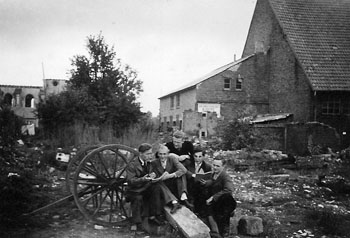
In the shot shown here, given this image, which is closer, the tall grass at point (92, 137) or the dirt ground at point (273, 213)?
the dirt ground at point (273, 213)

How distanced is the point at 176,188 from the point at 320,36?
2042 cm

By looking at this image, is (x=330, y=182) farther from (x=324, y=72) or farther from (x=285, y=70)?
(x=285, y=70)

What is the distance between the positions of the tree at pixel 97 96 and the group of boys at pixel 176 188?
10838 mm

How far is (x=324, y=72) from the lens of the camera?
2083 cm

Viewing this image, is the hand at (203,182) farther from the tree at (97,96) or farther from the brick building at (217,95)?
the brick building at (217,95)

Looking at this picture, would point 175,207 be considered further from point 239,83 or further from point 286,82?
point 239,83

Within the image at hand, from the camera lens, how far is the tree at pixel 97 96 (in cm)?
1691

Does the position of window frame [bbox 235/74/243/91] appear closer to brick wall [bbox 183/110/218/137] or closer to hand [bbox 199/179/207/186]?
brick wall [bbox 183/110/218/137]

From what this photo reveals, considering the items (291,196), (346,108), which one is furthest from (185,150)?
(346,108)

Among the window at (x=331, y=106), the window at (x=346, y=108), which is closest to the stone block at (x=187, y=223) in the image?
the window at (x=331, y=106)

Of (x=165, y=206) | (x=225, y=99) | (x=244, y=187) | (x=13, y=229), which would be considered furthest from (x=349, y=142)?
(x=13, y=229)

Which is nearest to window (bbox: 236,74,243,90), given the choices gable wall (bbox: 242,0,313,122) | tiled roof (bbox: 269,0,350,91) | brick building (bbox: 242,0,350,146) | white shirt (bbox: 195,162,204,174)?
brick building (bbox: 242,0,350,146)

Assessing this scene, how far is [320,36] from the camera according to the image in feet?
76.4

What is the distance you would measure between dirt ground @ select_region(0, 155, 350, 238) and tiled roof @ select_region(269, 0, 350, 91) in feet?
38.2
